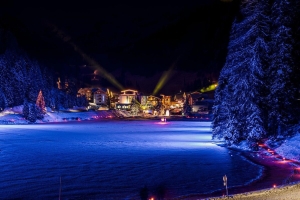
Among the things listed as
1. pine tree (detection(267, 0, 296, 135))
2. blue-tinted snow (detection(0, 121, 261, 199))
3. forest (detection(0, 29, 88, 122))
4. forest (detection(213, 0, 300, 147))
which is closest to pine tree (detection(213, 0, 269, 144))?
forest (detection(213, 0, 300, 147))

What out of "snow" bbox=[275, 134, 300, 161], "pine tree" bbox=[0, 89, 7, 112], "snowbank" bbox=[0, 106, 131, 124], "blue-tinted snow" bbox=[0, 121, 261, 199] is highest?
"pine tree" bbox=[0, 89, 7, 112]

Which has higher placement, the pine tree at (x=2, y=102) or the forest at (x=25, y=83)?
the forest at (x=25, y=83)

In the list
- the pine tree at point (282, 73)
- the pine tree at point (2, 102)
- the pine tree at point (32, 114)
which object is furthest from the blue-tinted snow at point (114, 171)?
the pine tree at point (2, 102)

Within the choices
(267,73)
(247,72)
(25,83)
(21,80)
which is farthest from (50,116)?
(267,73)

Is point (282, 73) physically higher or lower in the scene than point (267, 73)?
lower

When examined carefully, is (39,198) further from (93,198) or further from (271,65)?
(271,65)

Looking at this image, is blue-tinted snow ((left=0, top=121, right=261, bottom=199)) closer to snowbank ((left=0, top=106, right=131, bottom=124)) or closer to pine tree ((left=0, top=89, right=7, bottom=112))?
snowbank ((left=0, top=106, right=131, bottom=124))

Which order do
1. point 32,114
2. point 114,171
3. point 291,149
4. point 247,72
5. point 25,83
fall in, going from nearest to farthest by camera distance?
point 114,171 → point 291,149 → point 247,72 → point 32,114 → point 25,83

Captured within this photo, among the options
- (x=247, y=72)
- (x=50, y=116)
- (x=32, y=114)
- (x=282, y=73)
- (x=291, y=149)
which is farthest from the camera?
(x=50, y=116)

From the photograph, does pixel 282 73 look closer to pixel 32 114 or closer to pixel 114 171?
pixel 114 171

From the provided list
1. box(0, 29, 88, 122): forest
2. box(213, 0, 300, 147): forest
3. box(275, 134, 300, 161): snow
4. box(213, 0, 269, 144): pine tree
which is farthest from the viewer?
box(0, 29, 88, 122): forest

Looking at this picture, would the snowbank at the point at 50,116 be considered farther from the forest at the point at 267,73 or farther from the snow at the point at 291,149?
the snow at the point at 291,149

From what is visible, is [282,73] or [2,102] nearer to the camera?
[282,73]

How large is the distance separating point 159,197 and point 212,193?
2.49m
